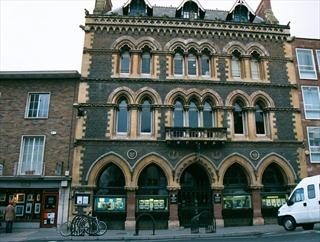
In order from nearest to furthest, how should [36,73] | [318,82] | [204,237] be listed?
[204,237] → [36,73] → [318,82]

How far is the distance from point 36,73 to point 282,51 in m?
18.0

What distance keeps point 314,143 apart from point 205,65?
9418 millimetres

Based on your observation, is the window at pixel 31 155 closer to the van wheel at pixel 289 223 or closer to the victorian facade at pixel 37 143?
the victorian facade at pixel 37 143

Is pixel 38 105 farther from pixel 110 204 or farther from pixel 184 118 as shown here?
pixel 184 118

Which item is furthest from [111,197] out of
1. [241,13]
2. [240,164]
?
[241,13]

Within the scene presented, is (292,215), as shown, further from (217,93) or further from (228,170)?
(217,93)

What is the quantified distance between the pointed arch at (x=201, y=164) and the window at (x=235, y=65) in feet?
22.3

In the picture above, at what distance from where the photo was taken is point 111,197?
61.7 ft

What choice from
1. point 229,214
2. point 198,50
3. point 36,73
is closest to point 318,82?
point 198,50

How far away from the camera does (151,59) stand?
21.8m

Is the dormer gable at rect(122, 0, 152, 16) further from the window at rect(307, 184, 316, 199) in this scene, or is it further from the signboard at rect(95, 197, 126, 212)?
the window at rect(307, 184, 316, 199)

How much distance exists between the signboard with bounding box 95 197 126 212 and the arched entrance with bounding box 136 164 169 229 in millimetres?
984

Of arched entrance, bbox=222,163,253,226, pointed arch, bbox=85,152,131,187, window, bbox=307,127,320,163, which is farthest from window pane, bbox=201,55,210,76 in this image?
pointed arch, bbox=85,152,131,187

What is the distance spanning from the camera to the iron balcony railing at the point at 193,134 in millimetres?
19172
